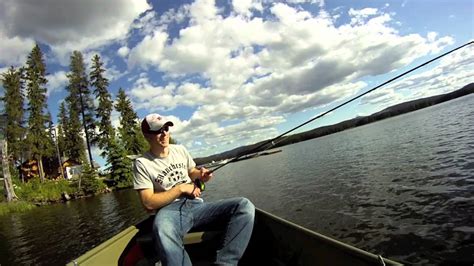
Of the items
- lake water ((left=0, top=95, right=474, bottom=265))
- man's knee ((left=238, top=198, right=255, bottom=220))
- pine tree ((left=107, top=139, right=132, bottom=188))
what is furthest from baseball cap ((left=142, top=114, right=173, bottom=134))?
pine tree ((left=107, top=139, right=132, bottom=188))

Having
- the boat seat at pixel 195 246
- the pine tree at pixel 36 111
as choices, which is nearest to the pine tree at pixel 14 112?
the pine tree at pixel 36 111

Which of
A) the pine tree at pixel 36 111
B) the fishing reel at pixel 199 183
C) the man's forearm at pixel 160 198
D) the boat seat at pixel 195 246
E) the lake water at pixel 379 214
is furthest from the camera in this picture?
the pine tree at pixel 36 111

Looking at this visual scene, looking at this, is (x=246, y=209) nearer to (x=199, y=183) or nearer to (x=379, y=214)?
(x=199, y=183)

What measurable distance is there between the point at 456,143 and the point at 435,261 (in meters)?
17.4

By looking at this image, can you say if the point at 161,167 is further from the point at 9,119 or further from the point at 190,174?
the point at 9,119

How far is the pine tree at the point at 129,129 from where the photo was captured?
58.4 metres

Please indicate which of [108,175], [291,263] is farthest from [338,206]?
[108,175]

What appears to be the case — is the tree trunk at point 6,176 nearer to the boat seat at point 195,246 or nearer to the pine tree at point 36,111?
the pine tree at point 36,111

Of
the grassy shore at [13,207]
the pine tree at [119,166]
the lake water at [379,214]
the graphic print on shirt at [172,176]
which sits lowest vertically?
the lake water at [379,214]

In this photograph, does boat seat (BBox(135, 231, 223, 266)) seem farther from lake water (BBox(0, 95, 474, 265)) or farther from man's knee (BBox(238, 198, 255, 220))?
lake water (BBox(0, 95, 474, 265))

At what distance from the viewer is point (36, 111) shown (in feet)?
162

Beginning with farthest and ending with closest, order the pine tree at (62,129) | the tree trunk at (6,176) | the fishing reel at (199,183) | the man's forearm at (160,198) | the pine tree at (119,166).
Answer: the pine tree at (62,129)
the pine tree at (119,166)
the tree trunk at (6,176)
the fishing reel at (199,183)
the man's forearm at (160,198)

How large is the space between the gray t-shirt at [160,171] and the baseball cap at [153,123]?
332 mm

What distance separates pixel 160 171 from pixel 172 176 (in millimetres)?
172
